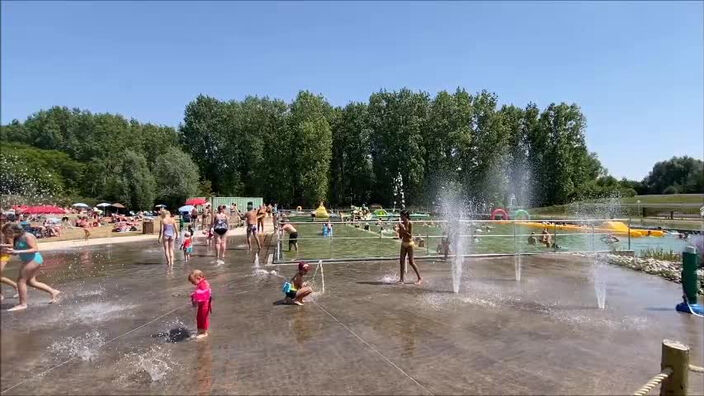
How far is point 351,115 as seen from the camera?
251ft

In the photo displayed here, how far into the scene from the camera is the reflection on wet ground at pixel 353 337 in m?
5.85

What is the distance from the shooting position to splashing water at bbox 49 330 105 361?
682cm

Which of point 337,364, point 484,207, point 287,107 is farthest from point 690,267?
point 287,107

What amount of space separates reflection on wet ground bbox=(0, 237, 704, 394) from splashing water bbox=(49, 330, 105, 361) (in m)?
0.04

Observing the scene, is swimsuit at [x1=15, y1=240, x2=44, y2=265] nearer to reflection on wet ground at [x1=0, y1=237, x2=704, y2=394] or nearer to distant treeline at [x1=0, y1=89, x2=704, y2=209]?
reflection on wet ground at [x1=0, y1=237, x2=704, y2=394]

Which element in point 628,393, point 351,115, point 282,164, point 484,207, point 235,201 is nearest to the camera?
point 628,393

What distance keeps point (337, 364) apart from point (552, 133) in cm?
6899

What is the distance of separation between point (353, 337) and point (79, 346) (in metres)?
4.27

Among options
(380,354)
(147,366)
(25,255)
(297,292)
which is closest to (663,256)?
(297,292)

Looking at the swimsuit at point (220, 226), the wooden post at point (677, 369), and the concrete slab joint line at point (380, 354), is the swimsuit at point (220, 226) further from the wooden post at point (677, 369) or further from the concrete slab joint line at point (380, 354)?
the wooden post at point (677, 369)

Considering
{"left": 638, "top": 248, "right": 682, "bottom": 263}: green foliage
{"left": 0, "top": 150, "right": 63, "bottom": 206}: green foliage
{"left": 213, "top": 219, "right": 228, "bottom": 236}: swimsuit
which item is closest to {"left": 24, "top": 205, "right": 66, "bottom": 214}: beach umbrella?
{"left": 0, "top": 150, "right": 63, "bottom": 206}: green foliage

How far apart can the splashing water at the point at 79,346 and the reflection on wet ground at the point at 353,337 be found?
0.04 meters

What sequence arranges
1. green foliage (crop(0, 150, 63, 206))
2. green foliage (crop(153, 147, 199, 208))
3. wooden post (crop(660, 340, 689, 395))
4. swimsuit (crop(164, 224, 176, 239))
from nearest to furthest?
wooden post (crop(660, 340, 689, 395)) → swimsuit (crop(164, 224, 176, 239)) → green foliage (crop(0, 150, 63, 206)) → green foliage (crop(153, 147, 199, 208))

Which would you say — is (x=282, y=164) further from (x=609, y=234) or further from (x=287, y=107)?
(x=609, y=234)
